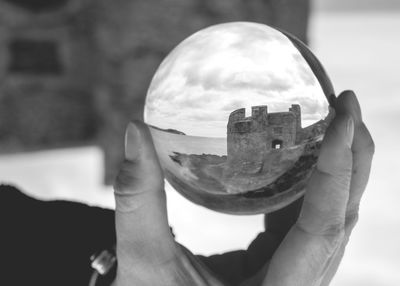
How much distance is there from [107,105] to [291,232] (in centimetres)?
197

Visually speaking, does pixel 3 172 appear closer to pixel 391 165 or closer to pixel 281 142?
pixel 391 165

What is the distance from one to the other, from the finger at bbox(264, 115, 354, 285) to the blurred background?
1.19 m

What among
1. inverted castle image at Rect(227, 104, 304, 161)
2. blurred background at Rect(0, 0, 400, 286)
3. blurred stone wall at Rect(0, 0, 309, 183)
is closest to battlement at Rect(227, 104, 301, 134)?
inverted castle image at Rect(227, 104, 304, 161)

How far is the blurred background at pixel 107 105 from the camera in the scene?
85.4 inches

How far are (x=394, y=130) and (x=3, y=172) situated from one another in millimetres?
2019

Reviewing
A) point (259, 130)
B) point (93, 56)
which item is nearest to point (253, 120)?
point (259, 130)

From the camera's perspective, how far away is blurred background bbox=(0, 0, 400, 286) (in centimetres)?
217

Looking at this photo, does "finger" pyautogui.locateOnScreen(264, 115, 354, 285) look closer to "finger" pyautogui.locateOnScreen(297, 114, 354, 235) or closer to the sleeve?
"finger" pyautogui.locateOnScreen(297, 114, 354, 235)

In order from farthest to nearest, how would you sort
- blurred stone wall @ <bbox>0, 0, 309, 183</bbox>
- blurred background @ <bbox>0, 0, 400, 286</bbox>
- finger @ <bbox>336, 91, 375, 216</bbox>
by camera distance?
1. blurred stone wall @ <bbox>0, 0, 309, 183</bbox>
2. blurred background @ <bbox>0, 0, 400, 286</bbox>
3. finger @ <bbox>336, 91, 375, 216</bbox>

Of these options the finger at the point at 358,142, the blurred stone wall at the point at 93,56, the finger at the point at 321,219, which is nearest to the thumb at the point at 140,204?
the finger at the point at 321,219

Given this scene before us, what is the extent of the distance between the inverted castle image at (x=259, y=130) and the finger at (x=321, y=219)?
5 centimetres

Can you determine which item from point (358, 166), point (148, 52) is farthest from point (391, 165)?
point (358, 166)

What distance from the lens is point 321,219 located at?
2.25ft

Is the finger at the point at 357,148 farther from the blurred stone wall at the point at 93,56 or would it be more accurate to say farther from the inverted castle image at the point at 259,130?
the blurred stone wall at the point at 93,56
